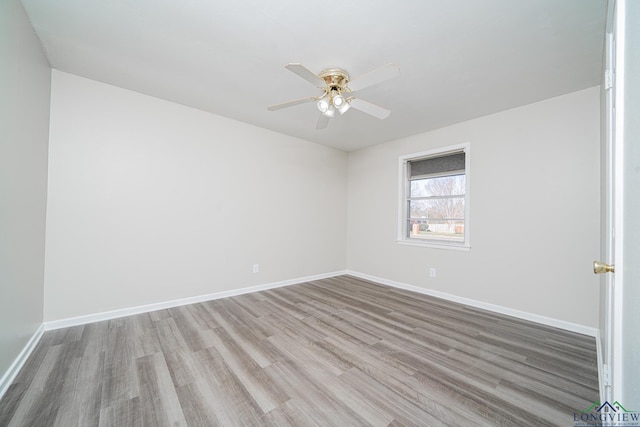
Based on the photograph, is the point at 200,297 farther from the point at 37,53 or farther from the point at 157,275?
the point at 37,53

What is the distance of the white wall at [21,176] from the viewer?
1.57 meters

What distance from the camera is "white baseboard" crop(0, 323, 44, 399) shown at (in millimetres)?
1603

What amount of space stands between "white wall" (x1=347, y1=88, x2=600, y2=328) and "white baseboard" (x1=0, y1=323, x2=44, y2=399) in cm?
426

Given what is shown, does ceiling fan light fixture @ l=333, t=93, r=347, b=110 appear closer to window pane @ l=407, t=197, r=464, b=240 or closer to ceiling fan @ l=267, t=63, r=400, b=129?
ceiling fan @ l=267, t=63, r=400, b=129

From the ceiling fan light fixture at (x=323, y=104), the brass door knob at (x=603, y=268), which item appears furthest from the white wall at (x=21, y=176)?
the brass door knob at (x=603, y=268)

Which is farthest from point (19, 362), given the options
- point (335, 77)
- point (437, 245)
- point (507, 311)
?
point (507, 311)

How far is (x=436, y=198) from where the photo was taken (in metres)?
3.91

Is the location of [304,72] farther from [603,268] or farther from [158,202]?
[158,202]

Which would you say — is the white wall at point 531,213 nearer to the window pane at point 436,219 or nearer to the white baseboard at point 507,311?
the white baseboard at point 507,311

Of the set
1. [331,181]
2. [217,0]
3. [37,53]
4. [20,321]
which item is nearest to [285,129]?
[331,181]

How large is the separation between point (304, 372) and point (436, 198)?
10.5 feet

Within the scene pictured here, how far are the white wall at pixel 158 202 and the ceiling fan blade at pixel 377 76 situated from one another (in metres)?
2.26

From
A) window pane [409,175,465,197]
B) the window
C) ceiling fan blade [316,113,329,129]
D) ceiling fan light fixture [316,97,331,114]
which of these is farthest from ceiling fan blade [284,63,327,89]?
window pane [409,175,465,197]

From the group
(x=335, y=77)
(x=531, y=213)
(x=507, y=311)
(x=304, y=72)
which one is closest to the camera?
(x=304, y=72)
